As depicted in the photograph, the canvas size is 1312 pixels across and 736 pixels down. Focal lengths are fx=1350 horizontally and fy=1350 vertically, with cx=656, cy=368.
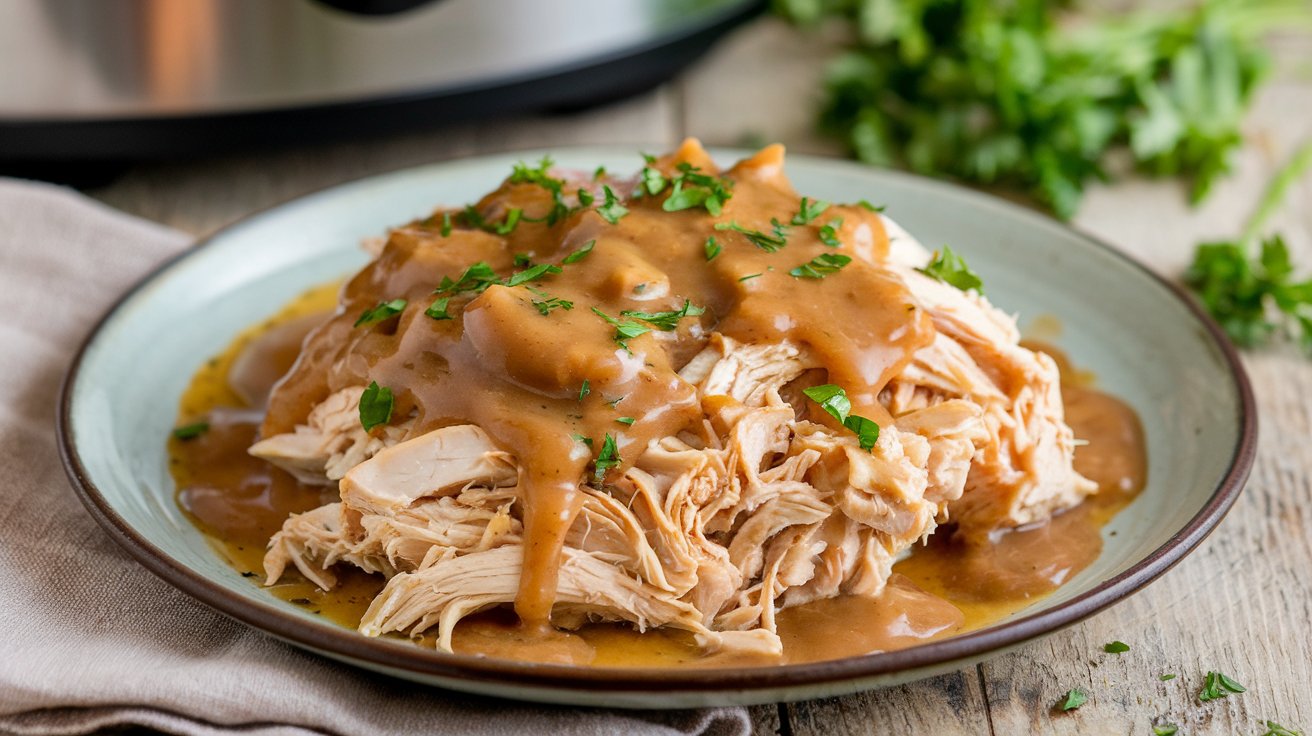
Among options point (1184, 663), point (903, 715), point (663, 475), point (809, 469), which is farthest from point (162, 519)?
point (1184, 663)

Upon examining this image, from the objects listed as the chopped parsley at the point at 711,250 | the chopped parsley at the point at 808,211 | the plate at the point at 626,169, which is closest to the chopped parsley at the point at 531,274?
the chopped parsley at the point at 711,250

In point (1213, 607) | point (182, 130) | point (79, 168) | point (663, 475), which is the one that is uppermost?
point (663, 475)

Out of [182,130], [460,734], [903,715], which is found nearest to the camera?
[460,734]

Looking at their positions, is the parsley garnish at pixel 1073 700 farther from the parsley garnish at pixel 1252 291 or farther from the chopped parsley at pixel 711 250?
the parsley garnish at pixel 1252 291

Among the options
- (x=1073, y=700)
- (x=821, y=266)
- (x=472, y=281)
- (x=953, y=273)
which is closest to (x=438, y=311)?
(x=472, y=281)

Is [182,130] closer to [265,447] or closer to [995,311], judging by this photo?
[265,447]

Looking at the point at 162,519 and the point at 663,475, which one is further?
the point at 162,519

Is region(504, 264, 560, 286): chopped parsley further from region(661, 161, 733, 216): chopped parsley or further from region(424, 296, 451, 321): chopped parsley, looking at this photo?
region(661, 161, 733, 216): chopped parsley
